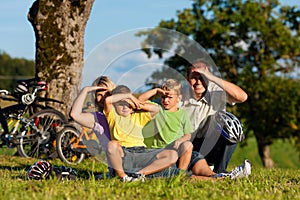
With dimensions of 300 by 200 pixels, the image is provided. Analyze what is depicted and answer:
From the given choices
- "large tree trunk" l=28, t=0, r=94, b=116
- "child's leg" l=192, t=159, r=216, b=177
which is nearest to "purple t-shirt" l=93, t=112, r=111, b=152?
"child's leg" l=192, t=159, r=216, b=177

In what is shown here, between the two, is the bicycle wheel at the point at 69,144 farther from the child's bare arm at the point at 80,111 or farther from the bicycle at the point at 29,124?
the child's bare arm at the point at 80,111

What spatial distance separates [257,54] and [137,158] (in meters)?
15.0

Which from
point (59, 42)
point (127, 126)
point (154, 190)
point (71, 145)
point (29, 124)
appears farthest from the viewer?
point (59, 42)

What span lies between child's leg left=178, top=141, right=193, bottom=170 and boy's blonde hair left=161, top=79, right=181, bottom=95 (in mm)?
555

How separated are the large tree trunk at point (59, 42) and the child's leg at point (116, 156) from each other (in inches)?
189

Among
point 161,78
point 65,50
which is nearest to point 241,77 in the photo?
point 65,50

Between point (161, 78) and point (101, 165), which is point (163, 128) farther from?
point (101, 165)

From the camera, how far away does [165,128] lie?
19.8ft

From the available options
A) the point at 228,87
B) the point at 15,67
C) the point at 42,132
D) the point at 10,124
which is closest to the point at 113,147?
the point at 228,87

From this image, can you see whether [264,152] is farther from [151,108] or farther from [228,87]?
[151,108]

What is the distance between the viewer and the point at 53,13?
410 inches

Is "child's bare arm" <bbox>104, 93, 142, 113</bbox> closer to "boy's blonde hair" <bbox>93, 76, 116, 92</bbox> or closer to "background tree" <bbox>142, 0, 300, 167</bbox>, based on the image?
"boy's blonde hair" <bbox>93, 76, 116, 92</bbox>

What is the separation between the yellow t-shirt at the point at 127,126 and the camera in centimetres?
589

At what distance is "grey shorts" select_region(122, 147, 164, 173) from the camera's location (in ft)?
19.4
